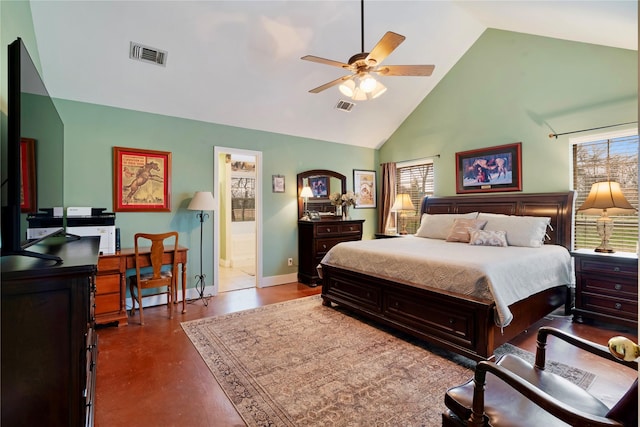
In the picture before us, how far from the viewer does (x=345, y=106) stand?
504cm

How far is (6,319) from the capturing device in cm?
107

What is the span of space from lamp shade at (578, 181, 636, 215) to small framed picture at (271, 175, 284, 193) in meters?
4.00

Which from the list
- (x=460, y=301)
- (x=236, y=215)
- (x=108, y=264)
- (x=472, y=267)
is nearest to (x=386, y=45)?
(x=472, y=267)

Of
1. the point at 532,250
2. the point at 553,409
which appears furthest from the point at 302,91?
the point at 553,409

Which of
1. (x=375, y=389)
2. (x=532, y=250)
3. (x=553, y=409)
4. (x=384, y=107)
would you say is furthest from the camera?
(x=384, y=107)

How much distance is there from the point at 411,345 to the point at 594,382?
4.26 ft

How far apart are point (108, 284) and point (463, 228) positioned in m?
4.29

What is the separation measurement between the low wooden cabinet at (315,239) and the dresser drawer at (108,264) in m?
2.68

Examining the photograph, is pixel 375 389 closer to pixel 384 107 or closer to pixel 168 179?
pixel 168 179

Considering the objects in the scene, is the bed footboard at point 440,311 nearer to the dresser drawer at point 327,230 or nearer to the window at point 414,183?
the dresser drawer at point 327,230

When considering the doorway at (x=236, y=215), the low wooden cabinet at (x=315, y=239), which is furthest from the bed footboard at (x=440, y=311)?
the doorway at (x=236, y=215)

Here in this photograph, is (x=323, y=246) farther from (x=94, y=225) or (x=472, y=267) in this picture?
(x=94, y=225)

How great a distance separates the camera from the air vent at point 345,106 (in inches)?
195

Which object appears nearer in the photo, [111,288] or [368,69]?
[368,69]
